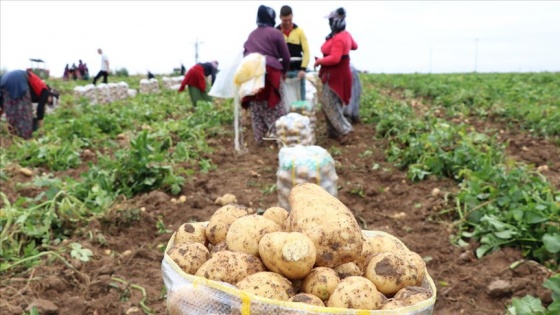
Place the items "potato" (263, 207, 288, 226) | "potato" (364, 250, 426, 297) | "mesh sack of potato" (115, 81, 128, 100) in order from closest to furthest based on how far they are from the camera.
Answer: "potato" (364, 250, 426, 297) → "potato" (263, 207, 288, 226) → "mesh sack of potato" (115, 81, 128, 100)

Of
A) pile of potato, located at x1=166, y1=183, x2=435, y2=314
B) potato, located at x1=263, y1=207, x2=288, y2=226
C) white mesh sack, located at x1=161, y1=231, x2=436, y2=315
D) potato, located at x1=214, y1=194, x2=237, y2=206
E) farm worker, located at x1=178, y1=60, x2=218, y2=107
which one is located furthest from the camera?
farm worker, located at x1=178, y1=60, x2=218, y2=107

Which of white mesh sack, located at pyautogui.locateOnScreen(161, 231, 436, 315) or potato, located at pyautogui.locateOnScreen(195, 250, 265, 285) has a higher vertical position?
potato, located at pyautogui.locateOnScreen(195, 250, 265, 285)

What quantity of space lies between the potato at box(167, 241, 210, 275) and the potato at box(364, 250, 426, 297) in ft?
1.87

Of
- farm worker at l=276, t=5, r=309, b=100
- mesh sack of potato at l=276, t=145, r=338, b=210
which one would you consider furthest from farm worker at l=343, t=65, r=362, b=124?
mesh sack of potato at l=276, t=145, r=338, b=210

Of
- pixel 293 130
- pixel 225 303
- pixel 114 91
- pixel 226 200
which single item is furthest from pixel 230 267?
pixel 114 91

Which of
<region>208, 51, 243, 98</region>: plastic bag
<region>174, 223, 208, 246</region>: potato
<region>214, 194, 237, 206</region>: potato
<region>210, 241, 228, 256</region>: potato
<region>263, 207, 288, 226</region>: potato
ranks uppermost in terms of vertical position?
<region>208, 51, 243, 98</region>: plastic bag

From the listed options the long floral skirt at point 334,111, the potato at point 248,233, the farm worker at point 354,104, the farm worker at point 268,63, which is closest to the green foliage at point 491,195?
the long floral skirt at point 334,111

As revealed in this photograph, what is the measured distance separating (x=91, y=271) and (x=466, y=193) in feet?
9.18

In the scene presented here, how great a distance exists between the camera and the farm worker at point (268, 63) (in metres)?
6.86

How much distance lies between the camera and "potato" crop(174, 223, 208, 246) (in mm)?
2064

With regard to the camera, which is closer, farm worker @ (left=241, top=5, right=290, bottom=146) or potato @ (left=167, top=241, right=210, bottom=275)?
potato @ (left=167, top=241, right=210, bottom=275)

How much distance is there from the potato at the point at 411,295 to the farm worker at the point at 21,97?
826cm

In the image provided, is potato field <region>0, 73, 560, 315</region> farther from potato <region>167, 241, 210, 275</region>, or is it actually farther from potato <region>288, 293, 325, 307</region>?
potato <region>288, 293, 325, 307</region>

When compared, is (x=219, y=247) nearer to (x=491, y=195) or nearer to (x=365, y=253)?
(x=365, y=253)
